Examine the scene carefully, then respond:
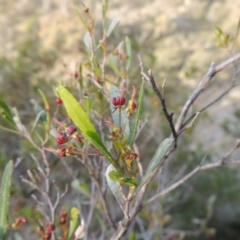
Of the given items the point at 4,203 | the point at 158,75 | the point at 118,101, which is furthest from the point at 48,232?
the point at 158,75

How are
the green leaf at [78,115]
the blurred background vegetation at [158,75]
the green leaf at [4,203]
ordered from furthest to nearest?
1. the blurred background vegetation at [158,75]
2. the green leaf at [4,203]
3. the green leaf at [78,115]

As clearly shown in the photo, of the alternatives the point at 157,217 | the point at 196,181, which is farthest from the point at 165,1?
the point at 157,217

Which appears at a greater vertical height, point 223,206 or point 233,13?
point 233,13

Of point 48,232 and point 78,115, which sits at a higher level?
point 78,115

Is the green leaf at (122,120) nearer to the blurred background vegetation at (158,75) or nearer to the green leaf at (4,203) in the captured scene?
the green leaf at (4,203)

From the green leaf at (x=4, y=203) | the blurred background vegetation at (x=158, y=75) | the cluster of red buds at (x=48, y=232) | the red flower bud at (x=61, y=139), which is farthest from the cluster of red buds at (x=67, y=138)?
the blurred background vegetation at (x=158, y=75)

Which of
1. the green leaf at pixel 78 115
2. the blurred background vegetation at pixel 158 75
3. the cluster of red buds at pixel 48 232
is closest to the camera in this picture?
the green leaf at pixel 78 115

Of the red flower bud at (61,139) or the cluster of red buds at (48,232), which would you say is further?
the cluster of red buds at (48,232)

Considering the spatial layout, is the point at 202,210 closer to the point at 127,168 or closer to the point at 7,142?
the point at 7,142

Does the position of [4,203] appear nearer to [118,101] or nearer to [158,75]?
[118,101]
